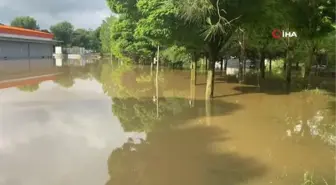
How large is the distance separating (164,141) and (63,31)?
10744 cm

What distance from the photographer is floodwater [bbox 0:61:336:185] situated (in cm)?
770

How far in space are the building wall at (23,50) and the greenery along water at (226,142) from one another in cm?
4815

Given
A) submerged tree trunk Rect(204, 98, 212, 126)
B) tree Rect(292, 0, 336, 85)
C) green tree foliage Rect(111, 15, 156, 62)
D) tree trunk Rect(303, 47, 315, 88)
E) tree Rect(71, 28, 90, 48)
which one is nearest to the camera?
submerged tree trunk Rect(204, 98, 212, 126)

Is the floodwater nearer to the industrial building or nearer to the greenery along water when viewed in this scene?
the greenery along water

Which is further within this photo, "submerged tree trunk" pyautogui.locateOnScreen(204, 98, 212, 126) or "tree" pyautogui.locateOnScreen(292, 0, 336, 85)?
"tree" pyautogui.locateOnScreen(292, 0, 336, 85)

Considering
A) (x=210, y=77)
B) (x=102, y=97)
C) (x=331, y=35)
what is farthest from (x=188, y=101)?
(x=331, y=35)

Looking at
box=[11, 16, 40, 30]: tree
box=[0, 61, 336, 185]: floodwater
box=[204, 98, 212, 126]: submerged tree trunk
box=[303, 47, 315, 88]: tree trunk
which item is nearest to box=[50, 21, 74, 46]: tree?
box=[11, 16, 40, 30]: tree

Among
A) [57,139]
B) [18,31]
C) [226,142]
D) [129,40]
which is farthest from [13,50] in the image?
[226,142]

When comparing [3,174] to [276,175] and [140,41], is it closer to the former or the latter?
[276,175]

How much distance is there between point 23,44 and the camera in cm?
6750

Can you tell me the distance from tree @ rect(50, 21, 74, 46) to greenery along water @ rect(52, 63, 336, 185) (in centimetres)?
9792

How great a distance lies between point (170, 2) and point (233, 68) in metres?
23.6

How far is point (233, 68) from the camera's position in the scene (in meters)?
40.2

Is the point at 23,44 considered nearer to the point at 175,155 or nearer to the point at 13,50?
the point at 13,50
